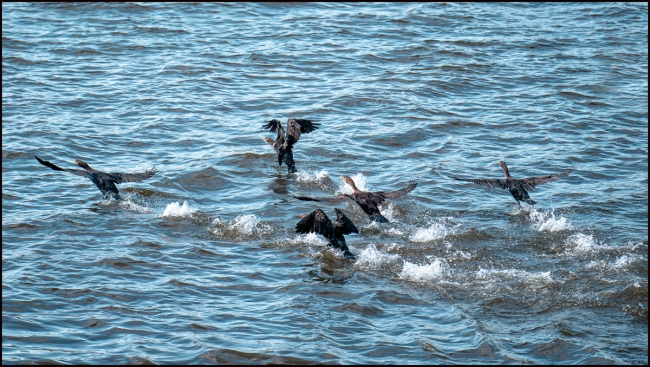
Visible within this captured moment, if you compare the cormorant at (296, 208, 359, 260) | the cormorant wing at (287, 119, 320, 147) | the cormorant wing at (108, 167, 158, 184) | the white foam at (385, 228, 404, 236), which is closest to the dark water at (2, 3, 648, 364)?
the white foam at (385, 228, 404, 236)

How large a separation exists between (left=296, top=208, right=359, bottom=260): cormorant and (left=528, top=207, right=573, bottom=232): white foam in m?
2.74

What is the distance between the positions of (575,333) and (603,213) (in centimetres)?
411

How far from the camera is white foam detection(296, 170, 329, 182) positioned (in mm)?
14281

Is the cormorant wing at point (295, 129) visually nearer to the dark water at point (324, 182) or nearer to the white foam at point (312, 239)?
the dark water at point (324, 182)

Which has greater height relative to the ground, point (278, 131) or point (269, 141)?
point (278, 131)

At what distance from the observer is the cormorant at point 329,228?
1092 centimetres

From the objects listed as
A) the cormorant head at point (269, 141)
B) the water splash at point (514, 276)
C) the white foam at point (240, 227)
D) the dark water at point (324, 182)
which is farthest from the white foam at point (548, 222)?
the cormorant head at point (269, 141)

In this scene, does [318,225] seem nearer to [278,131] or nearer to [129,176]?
[129,176]

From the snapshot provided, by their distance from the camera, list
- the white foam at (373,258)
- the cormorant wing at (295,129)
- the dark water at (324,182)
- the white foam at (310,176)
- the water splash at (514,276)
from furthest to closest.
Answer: the cormorant wing at (295,129), the white foam at (310,176), the white foam at (373,258), the water splash at (514,276), the dark water at (324,182)

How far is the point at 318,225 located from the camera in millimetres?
10969

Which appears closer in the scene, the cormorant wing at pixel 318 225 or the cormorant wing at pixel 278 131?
the cormorant wing at pixel 318 225

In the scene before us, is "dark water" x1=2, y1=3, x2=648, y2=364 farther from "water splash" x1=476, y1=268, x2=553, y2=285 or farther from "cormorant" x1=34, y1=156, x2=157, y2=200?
"cormorant" x1=34, y1=156, x2=157, y2=200

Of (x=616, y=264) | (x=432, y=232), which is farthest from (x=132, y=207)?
(x=616, y=264)

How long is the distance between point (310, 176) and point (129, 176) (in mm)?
3036
